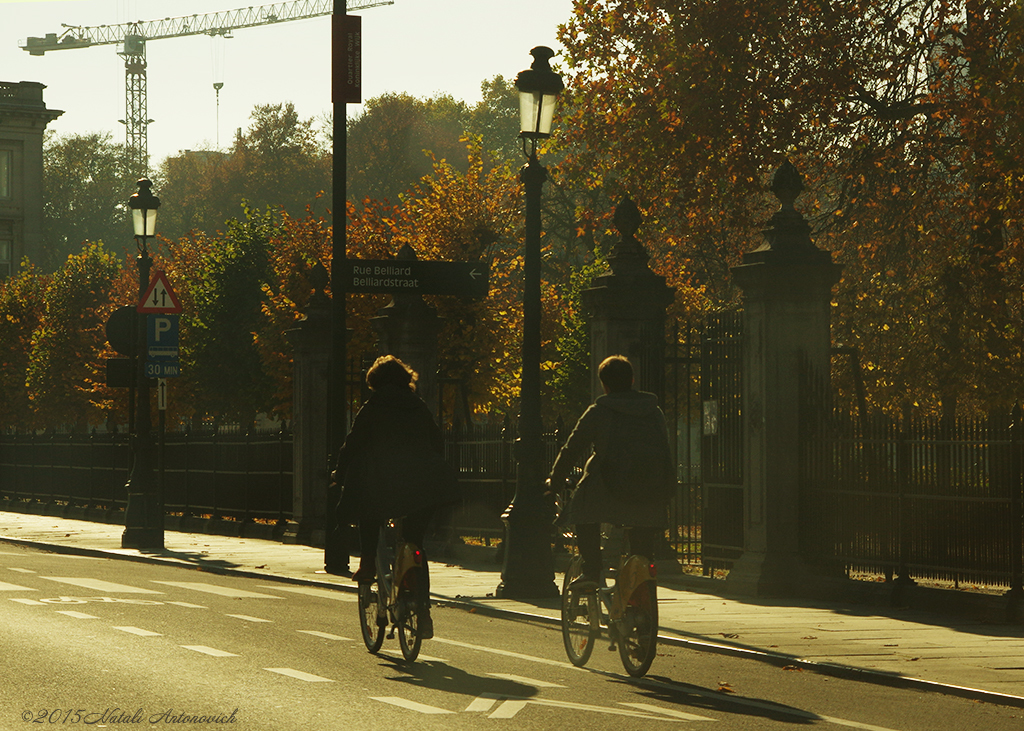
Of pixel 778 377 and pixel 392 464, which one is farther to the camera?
pixel 778 377

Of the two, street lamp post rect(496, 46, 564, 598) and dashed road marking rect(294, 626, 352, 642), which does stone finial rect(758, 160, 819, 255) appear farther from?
dashed road marking rect(294, 626, 352, 642)

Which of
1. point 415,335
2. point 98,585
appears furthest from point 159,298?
point 98,585

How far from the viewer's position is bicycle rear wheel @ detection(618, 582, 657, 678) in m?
9.30

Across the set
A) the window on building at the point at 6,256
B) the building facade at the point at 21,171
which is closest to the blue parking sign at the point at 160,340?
the building facade at the point at 21,171

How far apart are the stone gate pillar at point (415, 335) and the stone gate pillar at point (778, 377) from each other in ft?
21.8

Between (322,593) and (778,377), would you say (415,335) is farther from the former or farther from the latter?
(778,377)

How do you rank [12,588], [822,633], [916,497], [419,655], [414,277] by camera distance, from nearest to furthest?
[419,655]
[822,633]
[916,497]
[12,588]
[414,277]

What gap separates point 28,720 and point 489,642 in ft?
14.4

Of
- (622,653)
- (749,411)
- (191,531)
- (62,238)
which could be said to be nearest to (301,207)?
(62,238)

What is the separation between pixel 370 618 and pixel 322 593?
5.70 metres

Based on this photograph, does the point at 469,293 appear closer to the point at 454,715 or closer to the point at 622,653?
the point at 622,653

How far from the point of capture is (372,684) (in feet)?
29.5

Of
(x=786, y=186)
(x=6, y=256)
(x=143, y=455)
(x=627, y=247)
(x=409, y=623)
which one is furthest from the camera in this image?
(x=6, y=256)

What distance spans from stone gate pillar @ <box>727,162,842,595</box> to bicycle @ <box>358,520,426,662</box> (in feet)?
17.3
